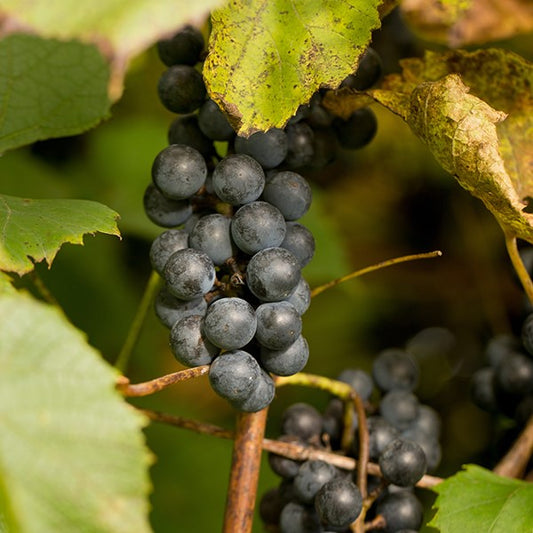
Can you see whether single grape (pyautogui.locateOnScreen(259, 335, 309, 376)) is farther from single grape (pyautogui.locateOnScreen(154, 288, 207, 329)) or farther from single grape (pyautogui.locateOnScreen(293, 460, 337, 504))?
single grape (pyautogui.locateOnScreen(293, 460, 337, 504))

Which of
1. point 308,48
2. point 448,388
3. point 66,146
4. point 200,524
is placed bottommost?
point 200,524

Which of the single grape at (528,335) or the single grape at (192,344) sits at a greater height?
the single grape at (192,344)

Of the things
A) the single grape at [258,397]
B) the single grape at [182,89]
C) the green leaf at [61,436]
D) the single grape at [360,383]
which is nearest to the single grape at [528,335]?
the single grape at [360,383]

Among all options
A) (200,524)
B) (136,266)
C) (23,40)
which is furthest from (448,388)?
(23,40)

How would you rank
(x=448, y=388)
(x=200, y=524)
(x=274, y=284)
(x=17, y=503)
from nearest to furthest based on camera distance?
(x=17, y=503) → (x=274, y=284) → (x=200, y=524) → (x=448, y=388)

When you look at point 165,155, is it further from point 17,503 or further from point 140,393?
point 17,503

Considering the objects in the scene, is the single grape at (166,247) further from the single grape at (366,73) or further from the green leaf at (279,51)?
the single grape at (366,73)

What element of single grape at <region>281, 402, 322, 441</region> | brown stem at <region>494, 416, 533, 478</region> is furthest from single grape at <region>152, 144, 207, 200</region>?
brown stem at <region>494, 416, 533, 478</region>

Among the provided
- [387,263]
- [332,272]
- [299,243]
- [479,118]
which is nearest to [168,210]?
[299,243]
